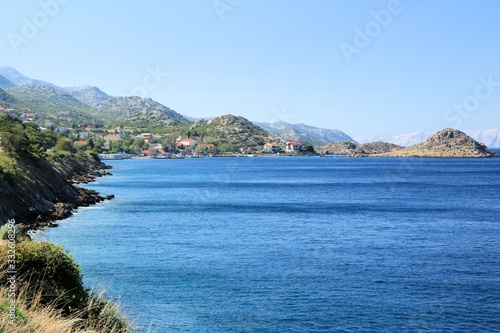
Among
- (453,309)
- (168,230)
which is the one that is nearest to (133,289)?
(453,309)

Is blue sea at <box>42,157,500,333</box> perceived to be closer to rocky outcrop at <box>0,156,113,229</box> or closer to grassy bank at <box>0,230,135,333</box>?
rocky outcrop at <box>0,156,113,229</box>

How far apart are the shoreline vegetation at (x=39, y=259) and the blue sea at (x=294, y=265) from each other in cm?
385

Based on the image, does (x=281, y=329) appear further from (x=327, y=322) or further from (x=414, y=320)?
(x=414, y=320)

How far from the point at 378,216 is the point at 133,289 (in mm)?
40954

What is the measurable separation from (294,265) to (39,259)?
2264cm

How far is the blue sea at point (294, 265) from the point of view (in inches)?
1035

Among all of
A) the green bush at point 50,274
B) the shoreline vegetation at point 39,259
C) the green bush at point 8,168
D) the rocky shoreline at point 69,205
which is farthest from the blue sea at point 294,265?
the green bush at point 8,168

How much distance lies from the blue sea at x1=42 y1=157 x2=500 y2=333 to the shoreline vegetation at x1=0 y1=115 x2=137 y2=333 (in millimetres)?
3846

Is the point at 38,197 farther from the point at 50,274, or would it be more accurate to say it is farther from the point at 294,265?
the point at 50,274

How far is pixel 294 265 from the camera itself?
36.9 meters

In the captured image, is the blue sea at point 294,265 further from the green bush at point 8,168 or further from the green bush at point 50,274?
the green bush at point 8,168

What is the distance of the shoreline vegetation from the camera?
12.2m

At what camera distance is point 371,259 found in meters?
38.5

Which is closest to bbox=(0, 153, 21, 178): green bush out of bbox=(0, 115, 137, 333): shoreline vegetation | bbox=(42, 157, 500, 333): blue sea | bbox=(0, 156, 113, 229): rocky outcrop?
bbox=(0, 115, 137, 333): shoreline vegetation
